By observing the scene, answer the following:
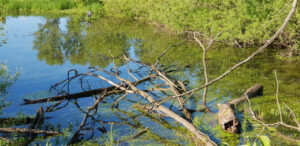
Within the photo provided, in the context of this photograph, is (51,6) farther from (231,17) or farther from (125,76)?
(125,76)

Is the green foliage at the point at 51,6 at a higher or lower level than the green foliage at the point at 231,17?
higher

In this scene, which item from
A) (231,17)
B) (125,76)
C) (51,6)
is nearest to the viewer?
(125,76)

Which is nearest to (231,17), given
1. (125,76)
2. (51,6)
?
(125,76)

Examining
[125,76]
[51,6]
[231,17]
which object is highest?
[51,6]

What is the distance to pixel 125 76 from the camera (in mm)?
10844

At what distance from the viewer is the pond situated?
663 centimetres

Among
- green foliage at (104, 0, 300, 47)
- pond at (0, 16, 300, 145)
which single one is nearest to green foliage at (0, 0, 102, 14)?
pond at (0, 16, 300, 145)

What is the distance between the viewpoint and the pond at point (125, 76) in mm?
6633

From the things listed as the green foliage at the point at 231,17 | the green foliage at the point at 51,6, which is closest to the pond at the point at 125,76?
the green foliage at the point at 231,17

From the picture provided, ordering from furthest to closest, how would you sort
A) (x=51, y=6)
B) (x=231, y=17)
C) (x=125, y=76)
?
1. (x=51, y=6)
2. (x=231, y=17)
3. (x=125, y=76)

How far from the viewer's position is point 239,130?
250 inches

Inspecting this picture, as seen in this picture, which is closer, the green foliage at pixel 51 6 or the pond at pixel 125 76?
the pond at pixel 125 76

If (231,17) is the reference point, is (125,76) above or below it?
below

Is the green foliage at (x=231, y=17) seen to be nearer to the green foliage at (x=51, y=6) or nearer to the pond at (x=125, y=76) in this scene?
the pond at (x=125, y=76)
